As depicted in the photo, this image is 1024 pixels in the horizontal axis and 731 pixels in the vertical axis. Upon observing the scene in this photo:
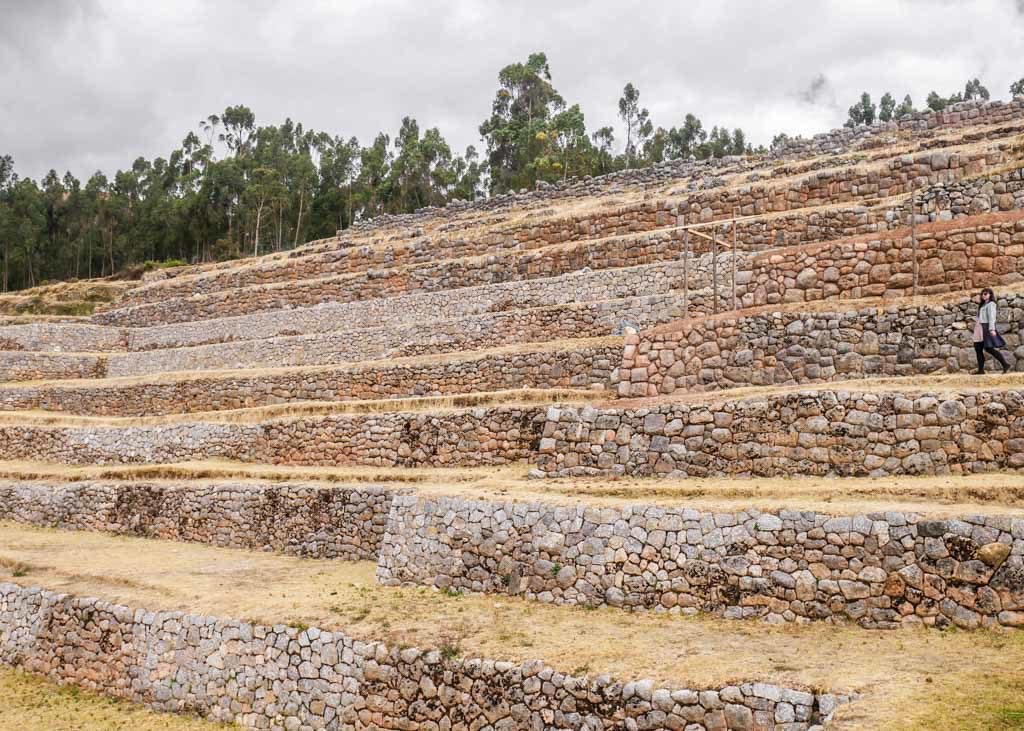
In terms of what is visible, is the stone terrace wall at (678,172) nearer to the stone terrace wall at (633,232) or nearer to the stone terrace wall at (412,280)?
the stone terrace wall at (633,232)

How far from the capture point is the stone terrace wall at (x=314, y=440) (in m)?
16.9

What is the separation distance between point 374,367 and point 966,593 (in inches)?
621

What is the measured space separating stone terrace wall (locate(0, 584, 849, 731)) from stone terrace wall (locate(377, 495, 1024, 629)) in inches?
79.0

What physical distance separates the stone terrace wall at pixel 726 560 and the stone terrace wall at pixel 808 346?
14.8 feet

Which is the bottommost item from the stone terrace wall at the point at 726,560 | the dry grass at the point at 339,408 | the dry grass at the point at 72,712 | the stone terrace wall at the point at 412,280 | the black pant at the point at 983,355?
the dry grass at the point at 72,712

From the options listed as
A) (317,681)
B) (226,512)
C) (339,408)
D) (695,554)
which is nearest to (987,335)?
(695,554)

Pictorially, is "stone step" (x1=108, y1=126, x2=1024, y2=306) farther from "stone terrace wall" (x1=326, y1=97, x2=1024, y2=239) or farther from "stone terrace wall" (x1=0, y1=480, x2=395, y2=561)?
"stone terrace wall" (x1=0, y1=480, x2=395, y2=561)

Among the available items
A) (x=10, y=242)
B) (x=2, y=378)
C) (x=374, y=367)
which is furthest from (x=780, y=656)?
(x=10, y=242)

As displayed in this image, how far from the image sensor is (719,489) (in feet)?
38.7

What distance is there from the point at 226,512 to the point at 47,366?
61.4ft

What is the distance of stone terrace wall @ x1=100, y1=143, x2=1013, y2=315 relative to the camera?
75.8 ft

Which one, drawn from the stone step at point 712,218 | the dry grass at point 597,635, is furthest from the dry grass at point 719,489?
the stone step at point 712,218

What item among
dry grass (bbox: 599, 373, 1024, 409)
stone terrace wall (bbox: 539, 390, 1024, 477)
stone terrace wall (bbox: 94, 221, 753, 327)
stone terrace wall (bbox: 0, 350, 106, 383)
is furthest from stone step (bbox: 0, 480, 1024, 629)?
stone terrace wall (bbox: 0, 350, 106, 383)

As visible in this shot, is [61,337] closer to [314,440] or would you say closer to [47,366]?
[47,366]
